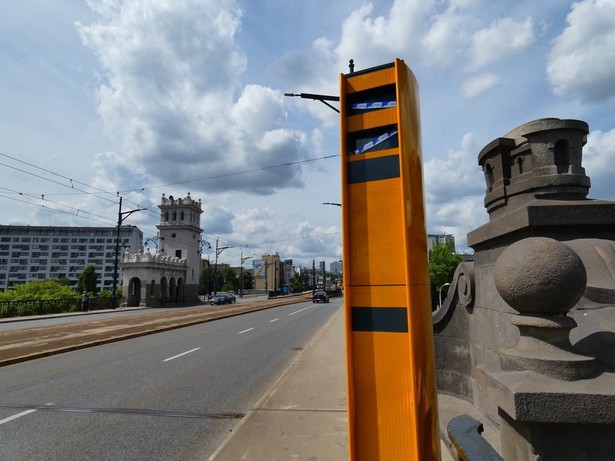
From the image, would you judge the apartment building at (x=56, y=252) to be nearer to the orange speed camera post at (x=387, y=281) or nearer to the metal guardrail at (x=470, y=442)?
the orange speed camera post at (x=387, y=281)

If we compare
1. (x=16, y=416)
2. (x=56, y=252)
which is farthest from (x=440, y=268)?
(x=56, y=252)

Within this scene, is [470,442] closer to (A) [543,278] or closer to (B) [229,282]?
(A) [543,278]

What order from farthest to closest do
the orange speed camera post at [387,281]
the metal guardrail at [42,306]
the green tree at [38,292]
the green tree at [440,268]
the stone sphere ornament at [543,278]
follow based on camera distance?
1. the green tree at [440,268]
2. the green tree at [38,292]
3. the metal guardrail at [42,306]
4. the orange speed camera post at [387,281]
5. the stone sphere ornament at [543,278]

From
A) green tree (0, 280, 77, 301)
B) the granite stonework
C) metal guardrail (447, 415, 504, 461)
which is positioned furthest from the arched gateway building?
metal guardrail (447, 415, 504, 461)

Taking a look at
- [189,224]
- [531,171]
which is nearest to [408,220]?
[531,171]

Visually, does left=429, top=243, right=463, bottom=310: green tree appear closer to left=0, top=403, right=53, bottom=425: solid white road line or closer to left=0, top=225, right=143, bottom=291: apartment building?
left=0, top=403, right=53, bottom=425: solid white road line

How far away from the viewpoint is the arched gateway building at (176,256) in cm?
4766

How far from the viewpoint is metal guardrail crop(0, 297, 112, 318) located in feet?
94.5

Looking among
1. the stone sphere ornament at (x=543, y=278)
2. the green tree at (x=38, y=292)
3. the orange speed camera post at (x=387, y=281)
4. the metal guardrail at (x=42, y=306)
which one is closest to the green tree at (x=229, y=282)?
the green tree at (x=38, y=292)

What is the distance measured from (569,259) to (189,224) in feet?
204

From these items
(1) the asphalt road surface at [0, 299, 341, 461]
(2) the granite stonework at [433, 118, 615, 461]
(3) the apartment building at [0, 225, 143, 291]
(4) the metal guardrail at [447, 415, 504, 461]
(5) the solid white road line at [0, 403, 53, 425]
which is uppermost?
(3) the apartment building at [0, 225, 143, 291]

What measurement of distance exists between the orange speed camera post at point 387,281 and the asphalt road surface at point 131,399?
9.88ft

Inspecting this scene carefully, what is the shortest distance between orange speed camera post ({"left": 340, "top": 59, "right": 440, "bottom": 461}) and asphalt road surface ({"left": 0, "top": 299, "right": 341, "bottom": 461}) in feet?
9.88

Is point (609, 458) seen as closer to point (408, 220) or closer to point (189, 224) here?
point (408, 220)
